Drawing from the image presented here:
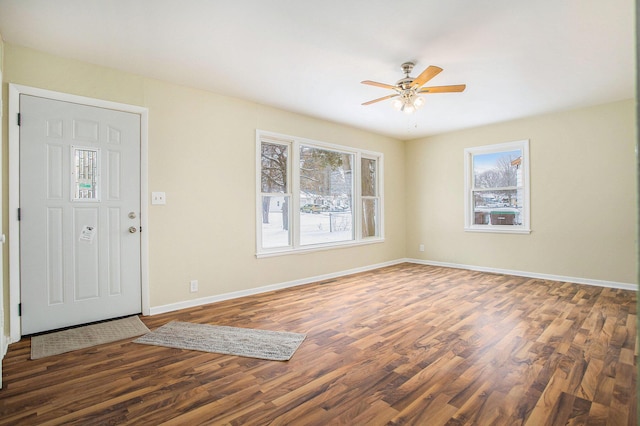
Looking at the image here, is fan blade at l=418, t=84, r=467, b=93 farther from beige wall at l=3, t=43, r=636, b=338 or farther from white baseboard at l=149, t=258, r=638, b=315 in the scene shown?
white baseboard at l=149, t=258, r=638, b=315

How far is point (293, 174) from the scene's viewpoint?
4.84 meters

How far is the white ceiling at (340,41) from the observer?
237 centimetres

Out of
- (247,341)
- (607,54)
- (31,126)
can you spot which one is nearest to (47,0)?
(31,126)

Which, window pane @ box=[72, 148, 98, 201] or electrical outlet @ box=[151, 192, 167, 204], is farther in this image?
electrical outlet @ box=[151, 192, 167, 204]

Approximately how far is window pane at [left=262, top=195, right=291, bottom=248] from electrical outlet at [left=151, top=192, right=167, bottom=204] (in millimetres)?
1332

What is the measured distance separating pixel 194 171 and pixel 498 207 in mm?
4982

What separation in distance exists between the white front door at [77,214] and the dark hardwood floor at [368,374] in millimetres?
419

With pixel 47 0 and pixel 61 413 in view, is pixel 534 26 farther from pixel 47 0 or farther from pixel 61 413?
pixel 61 413

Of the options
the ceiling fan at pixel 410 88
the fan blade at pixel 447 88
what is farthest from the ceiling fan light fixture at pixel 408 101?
the fan blade at pixel 447 88

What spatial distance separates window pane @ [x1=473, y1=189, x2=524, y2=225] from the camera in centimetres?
545

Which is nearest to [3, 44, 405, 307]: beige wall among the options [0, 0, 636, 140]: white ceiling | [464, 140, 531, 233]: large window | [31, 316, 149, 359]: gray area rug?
[0, 0, 636, 140]: white ceiling

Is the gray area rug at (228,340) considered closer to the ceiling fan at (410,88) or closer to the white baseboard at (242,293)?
the white baseboard at (242,293)

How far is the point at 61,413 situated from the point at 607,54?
5.05 meters

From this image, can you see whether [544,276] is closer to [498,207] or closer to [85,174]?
[498,207]
